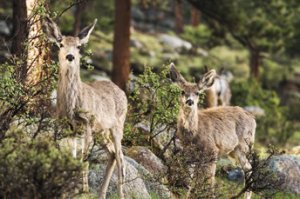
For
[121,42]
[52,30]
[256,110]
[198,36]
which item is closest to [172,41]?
[198,36]

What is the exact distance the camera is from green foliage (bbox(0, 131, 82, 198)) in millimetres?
8617

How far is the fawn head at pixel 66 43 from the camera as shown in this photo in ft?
37.4

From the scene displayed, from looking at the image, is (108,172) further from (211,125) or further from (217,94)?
(217,94)

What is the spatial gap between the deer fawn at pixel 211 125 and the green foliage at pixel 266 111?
11188mm

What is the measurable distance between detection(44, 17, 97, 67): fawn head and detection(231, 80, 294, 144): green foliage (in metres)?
15.4

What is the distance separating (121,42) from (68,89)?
15.1 metres

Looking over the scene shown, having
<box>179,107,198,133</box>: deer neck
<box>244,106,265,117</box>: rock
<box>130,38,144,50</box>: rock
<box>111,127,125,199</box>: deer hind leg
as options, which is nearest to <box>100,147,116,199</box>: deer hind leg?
<box>111,127,125,199</box>: deer hind leg

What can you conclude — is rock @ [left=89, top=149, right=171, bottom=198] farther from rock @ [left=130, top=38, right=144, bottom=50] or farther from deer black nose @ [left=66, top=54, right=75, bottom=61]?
rock @ [left=130, top=38, right=144, bottom=50]

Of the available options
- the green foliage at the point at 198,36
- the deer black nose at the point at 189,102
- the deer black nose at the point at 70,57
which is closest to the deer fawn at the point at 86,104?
the deer black nose at the point at 70,57

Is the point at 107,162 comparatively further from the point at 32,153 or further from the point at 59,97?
the point at 32,153

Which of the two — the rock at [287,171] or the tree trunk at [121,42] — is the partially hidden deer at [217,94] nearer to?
the tree trunk at [121,42]

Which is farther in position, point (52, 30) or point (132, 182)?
point (132, 182)

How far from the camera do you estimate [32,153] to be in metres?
8.67

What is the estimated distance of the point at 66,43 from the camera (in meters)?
11.5
